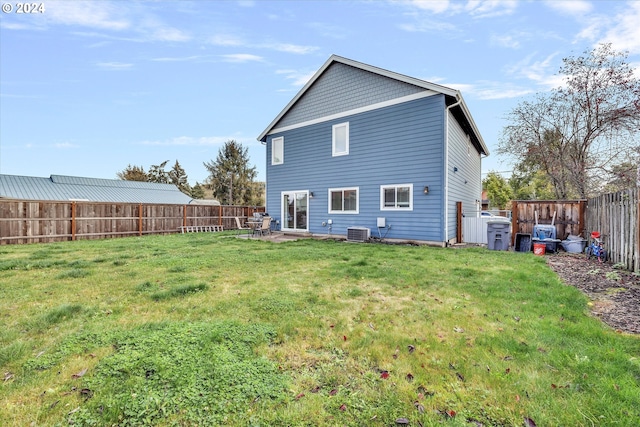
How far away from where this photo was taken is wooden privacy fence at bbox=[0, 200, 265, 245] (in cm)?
1112

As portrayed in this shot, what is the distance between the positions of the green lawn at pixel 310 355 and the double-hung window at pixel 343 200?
7.26 meters

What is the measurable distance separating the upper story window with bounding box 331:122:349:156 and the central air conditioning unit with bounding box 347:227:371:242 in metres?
3.31

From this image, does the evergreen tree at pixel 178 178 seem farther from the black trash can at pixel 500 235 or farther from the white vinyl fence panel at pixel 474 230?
the black trash can at pixel 500 235

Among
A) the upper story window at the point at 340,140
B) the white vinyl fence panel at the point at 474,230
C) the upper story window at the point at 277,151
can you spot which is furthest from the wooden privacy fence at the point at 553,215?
the upper story window at the point at 277,151

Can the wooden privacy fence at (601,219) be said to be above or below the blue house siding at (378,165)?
below

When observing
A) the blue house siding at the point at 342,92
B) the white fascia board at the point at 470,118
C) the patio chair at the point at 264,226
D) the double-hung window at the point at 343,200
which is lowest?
the patio chair at the point at 264,226

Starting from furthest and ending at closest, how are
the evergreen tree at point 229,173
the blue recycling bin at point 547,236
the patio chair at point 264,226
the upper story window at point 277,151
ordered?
the evergreen tree at point 229,173 < the upper story window at point 277,151 < the patio chair at point 264,226 < the blue recycling bin at point 547,236

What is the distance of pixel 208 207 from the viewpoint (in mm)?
17469

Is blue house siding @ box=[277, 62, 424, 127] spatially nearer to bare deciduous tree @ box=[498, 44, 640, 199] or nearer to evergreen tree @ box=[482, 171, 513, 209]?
bare deciduous tree @ box=[498, 44, 640, 199]

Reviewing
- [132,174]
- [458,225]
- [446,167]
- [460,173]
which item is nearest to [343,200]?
[446,167]

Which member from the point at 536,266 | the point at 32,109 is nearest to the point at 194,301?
the point at 536,266

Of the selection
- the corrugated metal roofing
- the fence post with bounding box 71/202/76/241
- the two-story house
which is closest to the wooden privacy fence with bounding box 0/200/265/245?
the fence post with bounding box 71/202/76/241

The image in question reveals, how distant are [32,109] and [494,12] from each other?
2705cm

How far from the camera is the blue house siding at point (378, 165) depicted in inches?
396
